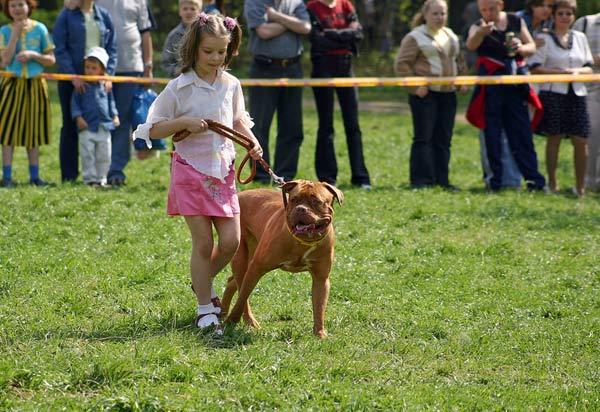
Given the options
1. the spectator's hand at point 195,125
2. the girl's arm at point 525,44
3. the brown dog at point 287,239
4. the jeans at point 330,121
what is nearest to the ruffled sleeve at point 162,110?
the spectator's hand at point 195,125

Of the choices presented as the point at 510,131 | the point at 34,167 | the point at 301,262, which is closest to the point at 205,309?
the point at 301,262

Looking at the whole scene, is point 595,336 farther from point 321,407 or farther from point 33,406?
point 33,406

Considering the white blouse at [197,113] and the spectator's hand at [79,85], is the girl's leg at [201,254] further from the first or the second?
the spectator's hand at [79,85]

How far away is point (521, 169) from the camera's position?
12.5m

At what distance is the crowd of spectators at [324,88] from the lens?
1134 cm

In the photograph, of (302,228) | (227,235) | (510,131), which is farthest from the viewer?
(510,131)

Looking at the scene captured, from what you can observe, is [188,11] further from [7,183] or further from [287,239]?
[287,239]

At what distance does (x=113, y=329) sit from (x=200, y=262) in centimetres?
66

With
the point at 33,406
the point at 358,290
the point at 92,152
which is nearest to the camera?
the point at 33,406

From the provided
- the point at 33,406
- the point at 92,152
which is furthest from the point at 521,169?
the point at 33,406

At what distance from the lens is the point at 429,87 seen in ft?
39.4

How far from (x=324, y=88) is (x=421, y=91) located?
111cm

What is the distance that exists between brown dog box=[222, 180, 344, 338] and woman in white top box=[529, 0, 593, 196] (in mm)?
6512

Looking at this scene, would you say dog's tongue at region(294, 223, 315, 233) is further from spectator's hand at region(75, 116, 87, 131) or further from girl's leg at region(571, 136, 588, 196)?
girl's leg at region(571, 136, 588, 196)
